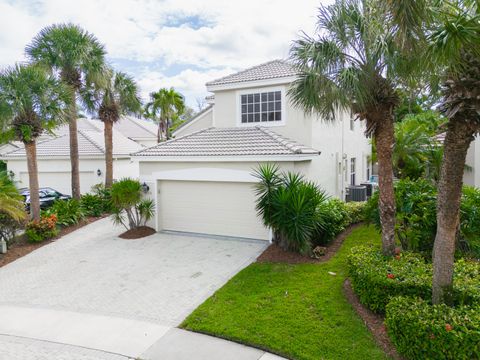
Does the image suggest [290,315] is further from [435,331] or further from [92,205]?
[92,205]

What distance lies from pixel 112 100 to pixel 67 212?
737cm

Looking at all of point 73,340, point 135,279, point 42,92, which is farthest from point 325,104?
point 42,92

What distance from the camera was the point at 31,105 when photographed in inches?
544

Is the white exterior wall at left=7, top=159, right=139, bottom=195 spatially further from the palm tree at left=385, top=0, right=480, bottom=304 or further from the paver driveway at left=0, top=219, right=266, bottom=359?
the palm tree at left=385, top=0, right=480, bottom=304

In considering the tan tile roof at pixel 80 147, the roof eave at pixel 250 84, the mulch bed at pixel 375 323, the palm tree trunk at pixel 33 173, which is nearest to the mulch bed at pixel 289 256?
the mulch bed at pixel 375 323

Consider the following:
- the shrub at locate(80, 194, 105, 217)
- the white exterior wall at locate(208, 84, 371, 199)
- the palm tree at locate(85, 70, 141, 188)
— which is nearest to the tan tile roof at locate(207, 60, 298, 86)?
the white exterior wall at locate(208, 84, 371, 199)

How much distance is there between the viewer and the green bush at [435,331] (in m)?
5.08

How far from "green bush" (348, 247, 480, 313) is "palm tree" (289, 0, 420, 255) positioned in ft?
2.57

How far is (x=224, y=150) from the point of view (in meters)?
13.8

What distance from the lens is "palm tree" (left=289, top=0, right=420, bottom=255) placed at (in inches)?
319

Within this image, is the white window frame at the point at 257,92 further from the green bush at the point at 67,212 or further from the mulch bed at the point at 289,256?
the green bush at the point at 67,212

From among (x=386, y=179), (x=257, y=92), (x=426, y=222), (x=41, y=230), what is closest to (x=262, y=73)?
(x=257, y=92)

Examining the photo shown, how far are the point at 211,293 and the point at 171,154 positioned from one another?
7.25 m

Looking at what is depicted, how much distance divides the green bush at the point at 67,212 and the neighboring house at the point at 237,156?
422cm
